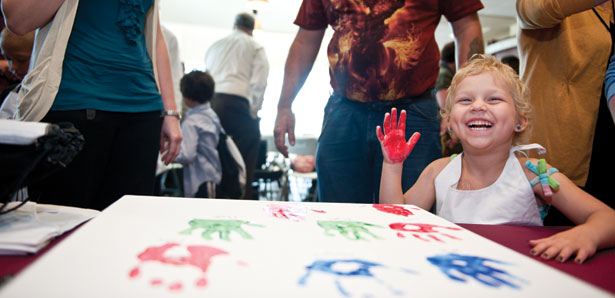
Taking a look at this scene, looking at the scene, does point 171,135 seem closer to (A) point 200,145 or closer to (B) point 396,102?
(B) point 396,102

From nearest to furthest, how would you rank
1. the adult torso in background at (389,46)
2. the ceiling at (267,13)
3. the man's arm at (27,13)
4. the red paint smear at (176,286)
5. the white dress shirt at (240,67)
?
the red paint smear at (176,286)
the man's arm at (27,13)
the adult torso in background at (389,46)
the white dress shirt at (240,67)
the ceiling at (267,13)

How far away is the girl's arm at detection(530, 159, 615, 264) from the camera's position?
1.63ft

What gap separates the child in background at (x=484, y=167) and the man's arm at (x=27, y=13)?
77cm

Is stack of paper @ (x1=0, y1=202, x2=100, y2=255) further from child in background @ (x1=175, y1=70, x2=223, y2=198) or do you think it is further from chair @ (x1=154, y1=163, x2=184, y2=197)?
chair @ (x1=154, y1=163, x2=184, y2=197)

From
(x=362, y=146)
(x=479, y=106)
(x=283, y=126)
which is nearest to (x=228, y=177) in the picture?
(x=283, y=126)

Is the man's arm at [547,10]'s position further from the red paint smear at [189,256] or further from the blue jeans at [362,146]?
the red paint smear at [189,256]

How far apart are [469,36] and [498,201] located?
1.75ft

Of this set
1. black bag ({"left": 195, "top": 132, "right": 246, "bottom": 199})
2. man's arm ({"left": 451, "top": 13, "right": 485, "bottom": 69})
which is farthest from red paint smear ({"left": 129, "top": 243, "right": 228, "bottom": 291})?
black bag ({"left": 195, "top": 132, "right": 246, "bottom": 199})

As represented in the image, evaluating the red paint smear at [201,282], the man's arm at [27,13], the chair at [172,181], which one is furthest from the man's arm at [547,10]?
the chair at [172,181]

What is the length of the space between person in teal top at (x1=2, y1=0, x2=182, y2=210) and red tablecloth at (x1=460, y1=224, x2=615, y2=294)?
799 mm

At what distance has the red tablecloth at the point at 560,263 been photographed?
431 millimetres

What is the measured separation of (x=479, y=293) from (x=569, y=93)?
87 centimetres

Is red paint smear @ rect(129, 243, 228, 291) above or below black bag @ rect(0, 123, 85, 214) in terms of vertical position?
below

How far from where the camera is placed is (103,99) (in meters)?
0.85
